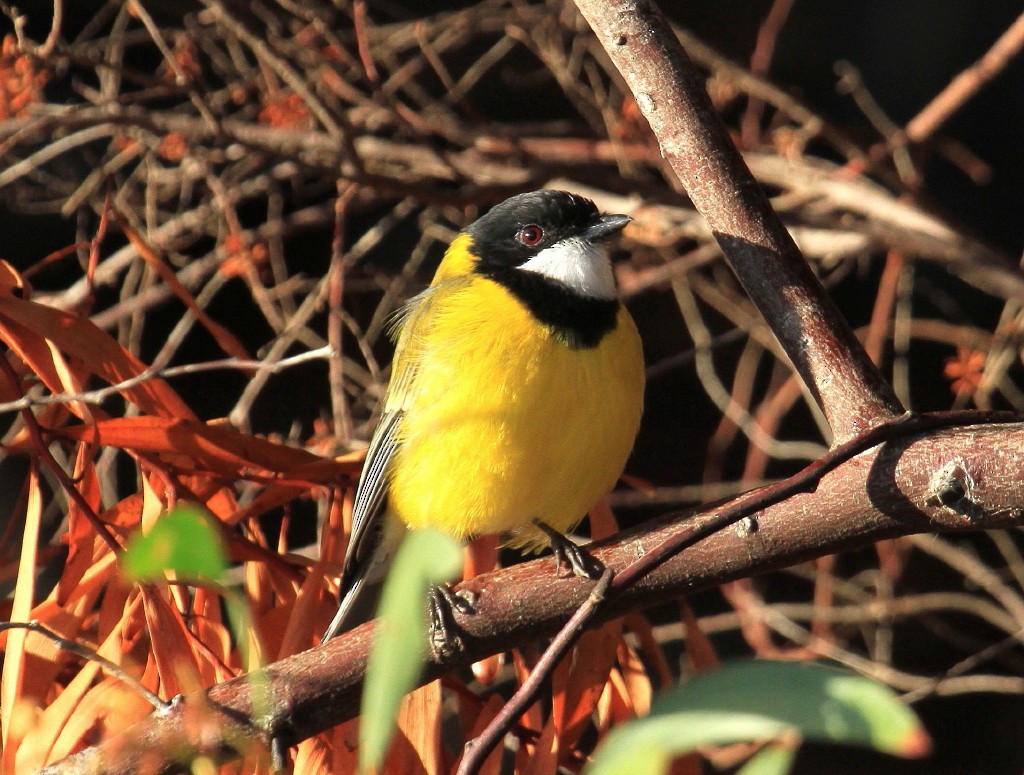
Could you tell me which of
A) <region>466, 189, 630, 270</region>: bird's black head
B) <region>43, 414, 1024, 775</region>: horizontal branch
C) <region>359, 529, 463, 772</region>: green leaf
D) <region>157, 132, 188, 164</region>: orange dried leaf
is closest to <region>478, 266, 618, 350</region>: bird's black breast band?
<region>466, 189, 630, 270</region>: bird's black head

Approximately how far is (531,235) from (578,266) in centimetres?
17

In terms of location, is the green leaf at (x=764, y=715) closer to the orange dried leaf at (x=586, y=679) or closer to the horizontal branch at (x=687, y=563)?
→ the horizontal branch at (x=687, y=563)

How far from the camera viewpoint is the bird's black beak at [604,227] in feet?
8.89

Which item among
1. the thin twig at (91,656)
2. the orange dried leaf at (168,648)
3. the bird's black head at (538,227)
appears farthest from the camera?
the bird's black head at (538,227)

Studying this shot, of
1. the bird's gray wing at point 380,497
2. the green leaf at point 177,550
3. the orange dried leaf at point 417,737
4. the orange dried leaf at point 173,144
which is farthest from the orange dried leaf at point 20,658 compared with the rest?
the orange dried leaf at point 173,144

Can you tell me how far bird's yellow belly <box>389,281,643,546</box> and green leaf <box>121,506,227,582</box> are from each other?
1671mm

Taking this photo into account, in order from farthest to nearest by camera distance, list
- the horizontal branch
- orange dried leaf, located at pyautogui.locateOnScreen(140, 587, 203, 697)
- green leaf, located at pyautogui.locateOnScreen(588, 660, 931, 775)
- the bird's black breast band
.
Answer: the bird's black breast band
orange dried leaf, located at pyautogui.locateOnScreen(140, 587, 203, 697)
the horizontal branch
green leaf, located at pyautogui.locateOnScreen(588, 660, 931, 775)

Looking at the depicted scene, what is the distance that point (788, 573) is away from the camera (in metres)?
4.89

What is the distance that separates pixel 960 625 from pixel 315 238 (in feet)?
10.0

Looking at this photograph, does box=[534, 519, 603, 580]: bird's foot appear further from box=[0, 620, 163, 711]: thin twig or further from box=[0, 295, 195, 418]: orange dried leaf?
box=[0, 295, 195, 418]: orange dried leaf

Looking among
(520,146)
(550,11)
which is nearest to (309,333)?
(520,146)

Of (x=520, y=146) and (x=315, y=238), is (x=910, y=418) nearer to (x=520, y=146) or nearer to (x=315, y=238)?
(x=520, y=146)

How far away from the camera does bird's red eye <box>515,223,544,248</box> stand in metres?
2.78

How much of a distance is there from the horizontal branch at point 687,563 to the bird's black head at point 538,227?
3.65 feet
